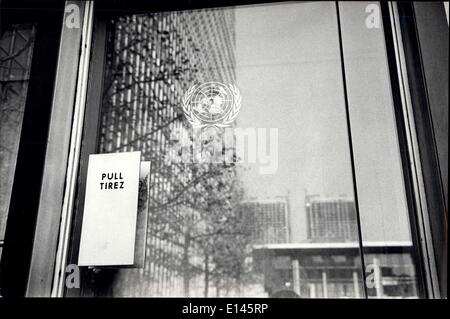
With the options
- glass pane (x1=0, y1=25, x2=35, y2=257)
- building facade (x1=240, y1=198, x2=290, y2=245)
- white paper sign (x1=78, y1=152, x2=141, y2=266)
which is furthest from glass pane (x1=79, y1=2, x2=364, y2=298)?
glass pane (x1=0, y1=25, x2=35, y2=257)

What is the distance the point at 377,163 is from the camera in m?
1.61

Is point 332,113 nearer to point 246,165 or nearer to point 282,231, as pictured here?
point 246,165

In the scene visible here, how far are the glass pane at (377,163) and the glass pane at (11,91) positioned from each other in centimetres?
139

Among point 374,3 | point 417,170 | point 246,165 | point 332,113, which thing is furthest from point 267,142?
point 374,3

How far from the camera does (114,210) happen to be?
155 cm

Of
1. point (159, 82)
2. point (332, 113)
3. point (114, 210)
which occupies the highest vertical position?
point (159, 82)

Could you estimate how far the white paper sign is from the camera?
1522 mm

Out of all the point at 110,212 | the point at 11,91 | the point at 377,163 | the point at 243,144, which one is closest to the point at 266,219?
the point at 243,144

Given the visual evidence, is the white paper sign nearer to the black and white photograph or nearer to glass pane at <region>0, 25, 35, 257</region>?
the black and white photograph

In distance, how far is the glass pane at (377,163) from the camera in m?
1.51

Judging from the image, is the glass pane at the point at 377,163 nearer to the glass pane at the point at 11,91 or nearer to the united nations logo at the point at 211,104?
the united nations logo at the point at 211,104

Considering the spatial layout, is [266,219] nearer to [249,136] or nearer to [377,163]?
[249,136]

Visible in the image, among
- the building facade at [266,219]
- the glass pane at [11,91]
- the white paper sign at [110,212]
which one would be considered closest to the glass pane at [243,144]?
the building facade at [266,219]

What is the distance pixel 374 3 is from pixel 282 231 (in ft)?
3.51
